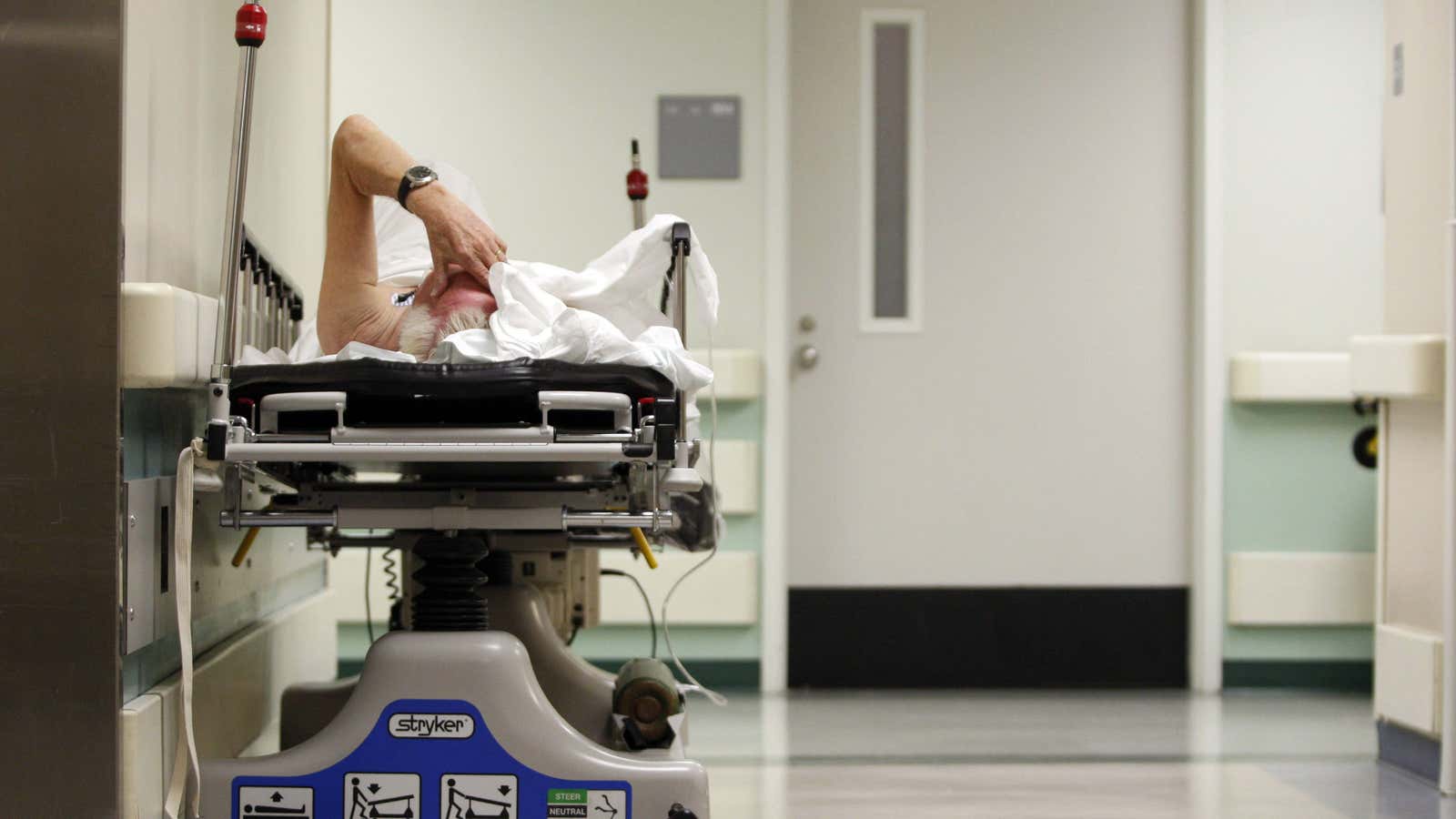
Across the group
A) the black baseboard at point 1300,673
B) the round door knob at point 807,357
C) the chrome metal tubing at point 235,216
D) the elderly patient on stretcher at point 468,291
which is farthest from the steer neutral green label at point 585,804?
the black baseboard at point 1300,673

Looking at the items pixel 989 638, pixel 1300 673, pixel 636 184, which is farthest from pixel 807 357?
pixel 1300 673

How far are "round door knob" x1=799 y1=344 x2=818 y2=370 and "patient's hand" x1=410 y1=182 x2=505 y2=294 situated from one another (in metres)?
2.13

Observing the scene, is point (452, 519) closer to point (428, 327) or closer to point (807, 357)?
point (428, 327)

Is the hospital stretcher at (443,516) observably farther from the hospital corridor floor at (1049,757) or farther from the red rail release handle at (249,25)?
the hospital corridor floor at (1049,757)

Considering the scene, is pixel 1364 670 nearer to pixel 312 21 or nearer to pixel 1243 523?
pixel 1243 523

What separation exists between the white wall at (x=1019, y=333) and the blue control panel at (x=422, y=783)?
2.33m

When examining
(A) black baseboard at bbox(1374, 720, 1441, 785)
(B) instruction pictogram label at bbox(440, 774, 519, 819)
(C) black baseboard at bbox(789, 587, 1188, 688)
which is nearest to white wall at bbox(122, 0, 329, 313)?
(B) instruction pictogram label at bbox(440, 774, 519, 819)

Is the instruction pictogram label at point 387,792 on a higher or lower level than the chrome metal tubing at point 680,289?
lower

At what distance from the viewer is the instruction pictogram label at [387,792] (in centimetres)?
179

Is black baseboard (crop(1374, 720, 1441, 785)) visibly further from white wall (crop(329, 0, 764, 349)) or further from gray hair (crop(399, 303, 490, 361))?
gray hair (crop(399, 303, 490, 361))

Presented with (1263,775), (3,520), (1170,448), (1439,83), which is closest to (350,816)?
(3,520)

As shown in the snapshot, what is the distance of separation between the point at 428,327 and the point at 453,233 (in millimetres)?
139

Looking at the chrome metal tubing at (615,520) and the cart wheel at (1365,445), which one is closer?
the chrome metal tubing at (615,520)

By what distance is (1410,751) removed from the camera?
2889mm
